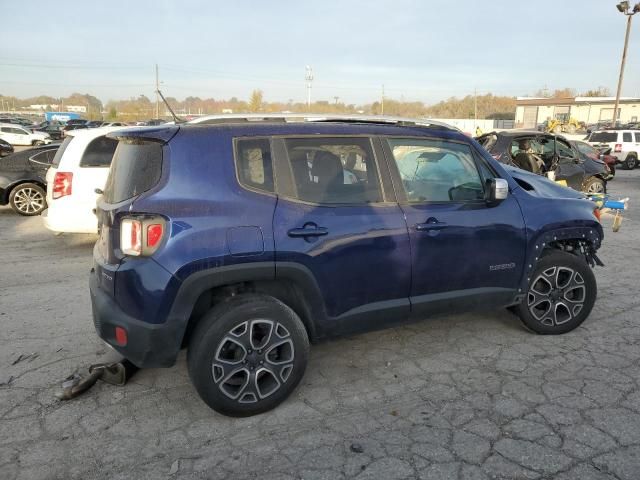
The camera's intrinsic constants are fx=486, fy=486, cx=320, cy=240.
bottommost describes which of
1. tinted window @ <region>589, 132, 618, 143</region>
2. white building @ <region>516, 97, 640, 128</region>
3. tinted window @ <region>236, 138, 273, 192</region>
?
tinted window @ <region>236, 138, 273, 192</region>

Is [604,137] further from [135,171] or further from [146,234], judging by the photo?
[146,234]

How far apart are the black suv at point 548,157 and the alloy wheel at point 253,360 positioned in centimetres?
751

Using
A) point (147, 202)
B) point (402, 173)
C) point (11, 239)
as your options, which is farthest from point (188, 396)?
point (11, 239)

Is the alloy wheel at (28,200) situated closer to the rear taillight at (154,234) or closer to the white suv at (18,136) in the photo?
the rear taillight at (154,234)

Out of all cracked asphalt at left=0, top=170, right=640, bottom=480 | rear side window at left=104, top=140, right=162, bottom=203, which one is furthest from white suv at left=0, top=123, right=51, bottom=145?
rear side window at left=104, top=140, right=162, bottom=203

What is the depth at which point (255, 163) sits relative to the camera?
300 cm

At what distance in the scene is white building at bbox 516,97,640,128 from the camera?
6116 centimetres

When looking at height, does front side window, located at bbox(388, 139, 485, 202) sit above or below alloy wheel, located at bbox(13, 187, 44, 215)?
above

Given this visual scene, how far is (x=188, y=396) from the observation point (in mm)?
3244

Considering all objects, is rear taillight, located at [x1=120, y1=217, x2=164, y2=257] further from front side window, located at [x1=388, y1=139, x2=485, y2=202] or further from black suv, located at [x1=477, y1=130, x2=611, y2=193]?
black suv, located at [x1=477, y1=130, x2=611, y2=193]

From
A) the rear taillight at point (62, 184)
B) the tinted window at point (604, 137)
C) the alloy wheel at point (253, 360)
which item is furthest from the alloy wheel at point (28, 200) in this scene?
the tinted window at point (604, 137)

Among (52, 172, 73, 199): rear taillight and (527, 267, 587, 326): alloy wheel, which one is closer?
(527, 267, 587, 326): alloy wheel

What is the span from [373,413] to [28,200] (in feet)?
29.6

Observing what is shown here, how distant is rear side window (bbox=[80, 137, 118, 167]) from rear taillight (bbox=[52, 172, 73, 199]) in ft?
0.84
